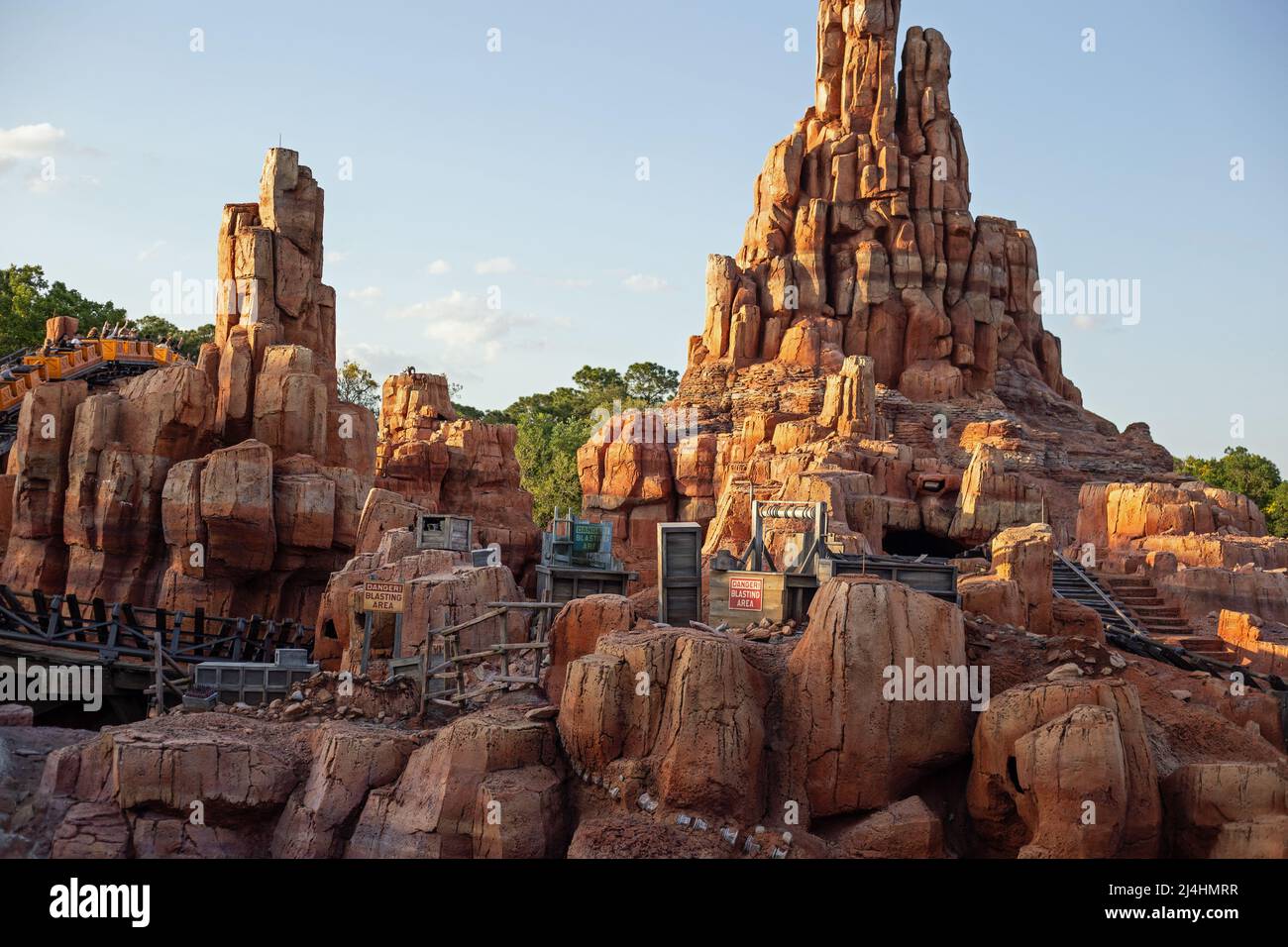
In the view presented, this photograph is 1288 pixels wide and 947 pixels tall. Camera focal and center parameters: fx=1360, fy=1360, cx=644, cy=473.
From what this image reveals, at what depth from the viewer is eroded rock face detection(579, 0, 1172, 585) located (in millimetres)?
50875

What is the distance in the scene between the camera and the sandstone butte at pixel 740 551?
16.1 meters

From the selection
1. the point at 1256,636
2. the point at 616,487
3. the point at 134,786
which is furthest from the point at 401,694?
the point at 616,487

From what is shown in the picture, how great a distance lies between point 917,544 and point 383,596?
A: 24709 millimetres

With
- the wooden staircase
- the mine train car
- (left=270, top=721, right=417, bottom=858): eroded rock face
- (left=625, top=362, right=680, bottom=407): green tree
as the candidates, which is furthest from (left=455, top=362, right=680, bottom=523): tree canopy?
(left=270, top=721, right=417, bottom=858): eroded rock face

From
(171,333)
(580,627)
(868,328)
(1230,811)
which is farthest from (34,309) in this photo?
(1230,811)

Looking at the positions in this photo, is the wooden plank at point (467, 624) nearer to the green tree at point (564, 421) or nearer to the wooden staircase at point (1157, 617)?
the wooden staircase at point (1157, 617)

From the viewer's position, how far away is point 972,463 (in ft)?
138

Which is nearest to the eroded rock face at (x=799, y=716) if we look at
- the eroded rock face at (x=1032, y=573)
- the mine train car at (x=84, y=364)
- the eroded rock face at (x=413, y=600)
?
the eroded rock face at (x=413, y=600)

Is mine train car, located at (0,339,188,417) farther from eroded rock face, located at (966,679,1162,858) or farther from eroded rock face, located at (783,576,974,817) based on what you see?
eroded rock face, located at (966,679,1162,858)

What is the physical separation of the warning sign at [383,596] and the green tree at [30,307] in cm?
3775

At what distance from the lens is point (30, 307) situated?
56.0 meters

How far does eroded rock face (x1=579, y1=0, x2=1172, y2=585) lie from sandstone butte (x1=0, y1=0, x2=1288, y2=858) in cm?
21
